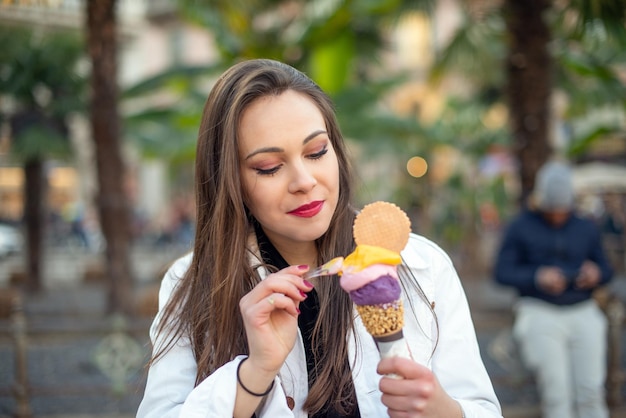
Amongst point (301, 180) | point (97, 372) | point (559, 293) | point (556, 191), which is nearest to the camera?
point (301, 180)

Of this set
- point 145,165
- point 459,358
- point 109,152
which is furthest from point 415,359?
point 145,165

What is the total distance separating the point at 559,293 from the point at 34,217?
1056cm

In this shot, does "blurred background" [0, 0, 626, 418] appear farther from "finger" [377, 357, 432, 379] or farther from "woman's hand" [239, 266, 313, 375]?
"finger" [377, 357, 432, 379]

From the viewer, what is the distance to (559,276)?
3947mm

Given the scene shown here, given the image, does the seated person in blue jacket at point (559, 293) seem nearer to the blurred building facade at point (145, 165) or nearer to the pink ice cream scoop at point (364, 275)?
the pink ice cream scoop at point (364, 275)

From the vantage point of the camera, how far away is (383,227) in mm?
1351

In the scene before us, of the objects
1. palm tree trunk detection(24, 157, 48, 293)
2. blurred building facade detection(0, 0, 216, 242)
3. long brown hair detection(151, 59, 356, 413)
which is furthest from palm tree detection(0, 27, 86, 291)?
blurred building facade detection(0, 0, 216, 242)

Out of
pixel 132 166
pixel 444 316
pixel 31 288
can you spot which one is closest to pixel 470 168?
pixel 31 288

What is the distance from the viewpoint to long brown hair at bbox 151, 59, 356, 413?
152 cm

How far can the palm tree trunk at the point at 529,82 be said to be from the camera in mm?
6645

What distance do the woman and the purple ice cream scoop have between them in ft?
0.50

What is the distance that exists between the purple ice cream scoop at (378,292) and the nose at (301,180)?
289mm

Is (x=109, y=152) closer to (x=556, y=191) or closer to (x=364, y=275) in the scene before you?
(x=556, y=191)

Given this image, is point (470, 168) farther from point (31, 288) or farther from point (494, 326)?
point (494, 326)
